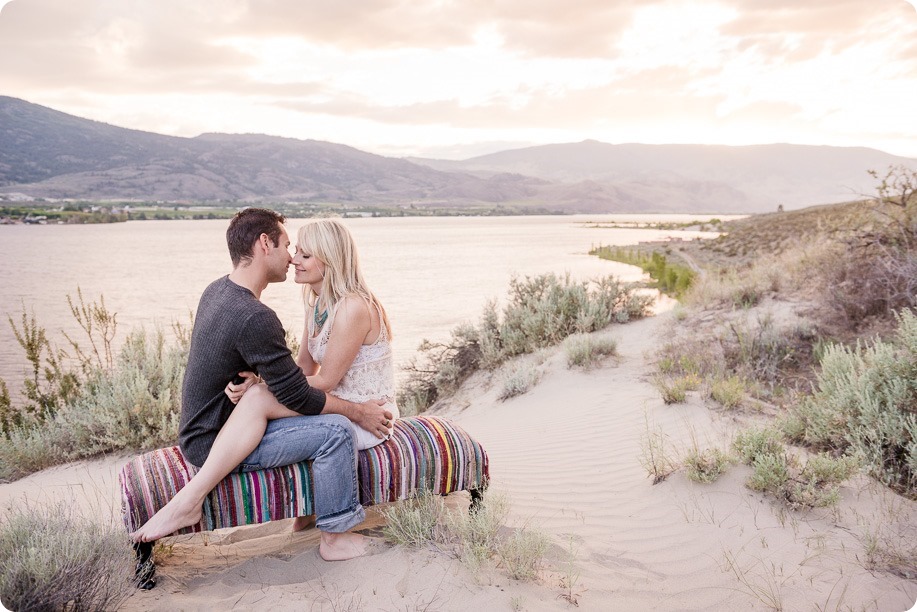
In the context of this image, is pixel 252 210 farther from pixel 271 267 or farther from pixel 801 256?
pixel 801 256

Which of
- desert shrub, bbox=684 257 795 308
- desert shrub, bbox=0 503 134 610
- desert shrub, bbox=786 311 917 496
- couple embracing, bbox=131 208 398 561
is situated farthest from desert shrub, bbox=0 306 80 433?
desert shrub, bbox=684 257 795 308

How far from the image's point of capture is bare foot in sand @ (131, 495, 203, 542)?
10.4ft

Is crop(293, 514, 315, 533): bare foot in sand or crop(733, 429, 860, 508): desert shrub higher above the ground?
crop(733, 429, 860, 508): desert shrub

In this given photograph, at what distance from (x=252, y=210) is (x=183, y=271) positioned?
22.4 meters

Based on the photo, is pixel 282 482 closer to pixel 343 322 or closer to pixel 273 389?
pixel 273 389

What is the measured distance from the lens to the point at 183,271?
2373cm

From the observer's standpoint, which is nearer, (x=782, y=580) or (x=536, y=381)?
(x=782, y=580)

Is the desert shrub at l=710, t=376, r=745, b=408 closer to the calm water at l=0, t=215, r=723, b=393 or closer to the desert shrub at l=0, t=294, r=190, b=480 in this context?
the desert shrub at l=0, t=294, r=190, b=480

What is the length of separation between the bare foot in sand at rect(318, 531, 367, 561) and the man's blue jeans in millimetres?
65

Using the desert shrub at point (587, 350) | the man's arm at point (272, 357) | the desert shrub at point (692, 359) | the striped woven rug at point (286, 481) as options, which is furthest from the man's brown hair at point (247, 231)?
the desert shrub at point (587, 350)

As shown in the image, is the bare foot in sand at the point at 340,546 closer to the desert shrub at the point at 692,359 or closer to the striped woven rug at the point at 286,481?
the striped woven rug at the point at 286,481

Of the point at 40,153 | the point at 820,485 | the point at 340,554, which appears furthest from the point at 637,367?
the point at 40,153

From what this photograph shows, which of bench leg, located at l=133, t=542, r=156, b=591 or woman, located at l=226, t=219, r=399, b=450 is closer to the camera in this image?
bench leg, located at l=133, t=542, r=156, b=591

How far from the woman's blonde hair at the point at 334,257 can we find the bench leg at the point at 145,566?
5.34ft
